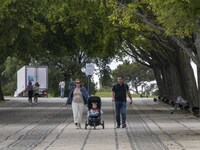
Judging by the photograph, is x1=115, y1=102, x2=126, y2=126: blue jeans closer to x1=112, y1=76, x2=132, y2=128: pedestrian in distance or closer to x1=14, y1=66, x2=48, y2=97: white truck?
x1=112, y1=76, x2=132, y2=128: pedestrian in distance

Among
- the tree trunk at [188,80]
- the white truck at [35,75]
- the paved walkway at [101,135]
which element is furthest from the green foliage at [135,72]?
the paved walkway at [101,135]

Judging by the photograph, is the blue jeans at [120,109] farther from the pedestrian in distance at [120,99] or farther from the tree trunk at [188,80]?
the tree trunk at [188,80]

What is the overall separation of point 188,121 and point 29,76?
37.9 meters

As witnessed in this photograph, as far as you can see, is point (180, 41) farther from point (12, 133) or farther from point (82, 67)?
point (82, 67)

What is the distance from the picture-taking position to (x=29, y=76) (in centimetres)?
6412

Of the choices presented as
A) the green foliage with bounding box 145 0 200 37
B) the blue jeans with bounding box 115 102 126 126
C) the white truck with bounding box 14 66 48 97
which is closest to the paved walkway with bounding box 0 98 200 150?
the blue jeans with bounding box 115 102 126 126

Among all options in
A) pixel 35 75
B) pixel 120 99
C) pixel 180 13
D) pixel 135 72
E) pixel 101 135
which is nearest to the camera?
pixel 180 13

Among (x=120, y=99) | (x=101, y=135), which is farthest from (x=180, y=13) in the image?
(x=120, y=99)

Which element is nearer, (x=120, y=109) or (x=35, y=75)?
(x=120, y=109)

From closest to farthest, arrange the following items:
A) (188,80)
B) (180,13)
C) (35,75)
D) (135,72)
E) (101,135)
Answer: (180,13)
(101,135)
(188,80)
(35,75)
(135,72)

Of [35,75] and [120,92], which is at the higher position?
[35,75]

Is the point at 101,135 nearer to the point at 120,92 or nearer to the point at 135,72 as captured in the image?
the point at 120,92

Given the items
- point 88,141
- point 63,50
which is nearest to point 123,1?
point 88,141

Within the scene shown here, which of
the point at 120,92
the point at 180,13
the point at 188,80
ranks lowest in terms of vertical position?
the point at 120,92
